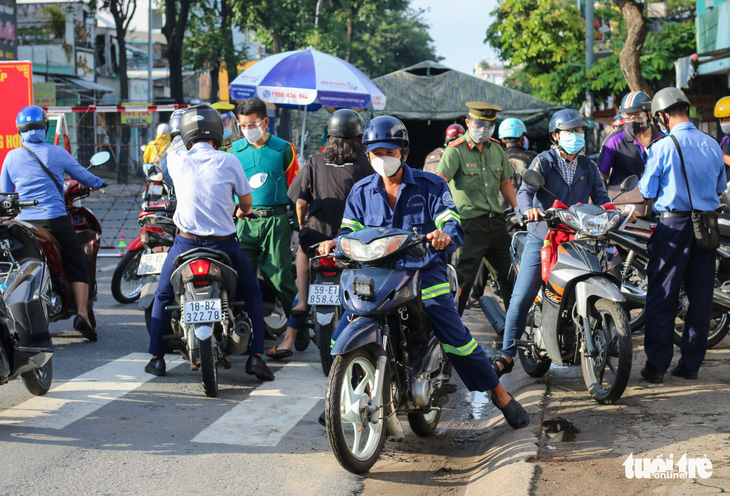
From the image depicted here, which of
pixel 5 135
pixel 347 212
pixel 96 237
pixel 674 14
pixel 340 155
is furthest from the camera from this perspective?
pixel 674 14

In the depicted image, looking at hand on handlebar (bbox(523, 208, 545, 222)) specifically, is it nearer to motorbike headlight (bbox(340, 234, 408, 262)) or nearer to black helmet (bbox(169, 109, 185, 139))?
motorbike headlight (bbox(340, 234, 408, 262))

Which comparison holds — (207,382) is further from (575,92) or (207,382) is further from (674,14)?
(674,14)

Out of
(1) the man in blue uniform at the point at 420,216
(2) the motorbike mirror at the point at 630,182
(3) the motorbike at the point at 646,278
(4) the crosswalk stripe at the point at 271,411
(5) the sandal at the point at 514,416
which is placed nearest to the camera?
(1) the man in blue uniform at the point at 420,216

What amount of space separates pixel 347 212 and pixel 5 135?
805 centimetres

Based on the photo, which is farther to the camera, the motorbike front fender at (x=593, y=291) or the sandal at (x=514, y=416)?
the motorbike front fender at (x=593, y=291)

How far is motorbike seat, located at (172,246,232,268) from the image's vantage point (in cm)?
624

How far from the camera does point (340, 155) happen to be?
6938 mm

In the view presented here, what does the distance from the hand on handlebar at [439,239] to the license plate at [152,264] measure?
9.98 feet

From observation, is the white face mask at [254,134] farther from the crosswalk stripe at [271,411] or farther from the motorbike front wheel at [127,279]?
the motorbike front wheel at [127,279]

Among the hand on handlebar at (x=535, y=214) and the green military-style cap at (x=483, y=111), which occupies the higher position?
the green military-style cap at (x=483, y=111)

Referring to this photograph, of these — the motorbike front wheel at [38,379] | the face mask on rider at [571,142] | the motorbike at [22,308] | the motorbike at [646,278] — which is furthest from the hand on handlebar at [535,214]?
the motorbike front wheel at [38,379]

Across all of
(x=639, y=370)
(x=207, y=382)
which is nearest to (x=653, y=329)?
(x=639, y=370)

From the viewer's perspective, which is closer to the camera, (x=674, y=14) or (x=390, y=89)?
(x=390, y=89)

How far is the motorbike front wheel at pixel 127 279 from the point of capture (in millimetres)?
9625
